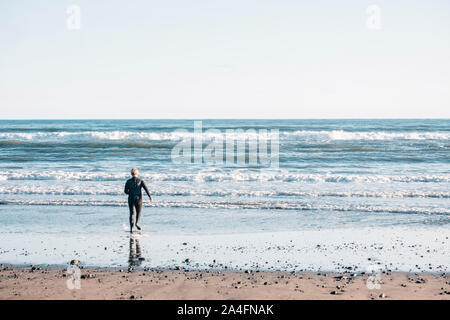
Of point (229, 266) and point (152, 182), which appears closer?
point (229, 266)

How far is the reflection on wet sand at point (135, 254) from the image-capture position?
8.74 m

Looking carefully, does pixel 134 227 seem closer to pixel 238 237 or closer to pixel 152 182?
pixel 238 237

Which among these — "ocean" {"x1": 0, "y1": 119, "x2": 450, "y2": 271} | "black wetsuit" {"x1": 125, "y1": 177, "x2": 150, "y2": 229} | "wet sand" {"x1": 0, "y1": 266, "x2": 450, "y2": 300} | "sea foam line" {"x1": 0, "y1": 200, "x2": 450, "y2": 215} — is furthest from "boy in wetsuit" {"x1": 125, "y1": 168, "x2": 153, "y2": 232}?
"wet sand" {"x1": 0, "y1": 266, "x2": 450, "y2": 300}

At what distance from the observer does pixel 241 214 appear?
43.0 ft

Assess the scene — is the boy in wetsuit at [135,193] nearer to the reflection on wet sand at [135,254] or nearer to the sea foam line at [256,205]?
the reflection on wet sand at [135,254]

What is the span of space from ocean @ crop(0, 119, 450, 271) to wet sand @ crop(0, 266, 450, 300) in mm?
487

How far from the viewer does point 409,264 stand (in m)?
8.57

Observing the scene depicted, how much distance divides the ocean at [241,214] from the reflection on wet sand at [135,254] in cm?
7

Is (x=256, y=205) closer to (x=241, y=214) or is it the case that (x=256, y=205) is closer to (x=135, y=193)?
(x=241, y=214)

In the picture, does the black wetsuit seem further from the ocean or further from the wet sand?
the wet sand

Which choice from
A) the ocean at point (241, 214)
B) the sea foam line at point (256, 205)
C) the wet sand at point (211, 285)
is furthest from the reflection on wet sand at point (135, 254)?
the sea foam line at point (256, 205)
